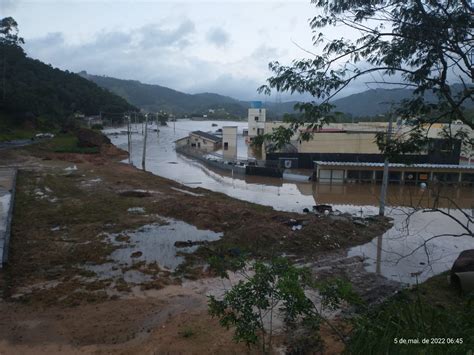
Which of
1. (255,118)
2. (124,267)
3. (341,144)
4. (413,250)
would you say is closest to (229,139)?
(255,118)

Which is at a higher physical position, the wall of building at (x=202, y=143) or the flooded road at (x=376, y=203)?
the wall of building at (x=202, y=143)

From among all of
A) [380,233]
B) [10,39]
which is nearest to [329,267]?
[380,233]

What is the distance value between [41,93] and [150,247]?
59102 mm

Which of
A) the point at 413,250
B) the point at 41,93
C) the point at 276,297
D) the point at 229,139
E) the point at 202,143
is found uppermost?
the point at 41,93

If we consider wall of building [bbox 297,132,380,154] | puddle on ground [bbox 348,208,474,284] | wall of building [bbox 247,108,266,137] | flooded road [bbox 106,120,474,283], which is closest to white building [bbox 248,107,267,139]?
wall of building [bbox 247,108,266,137]

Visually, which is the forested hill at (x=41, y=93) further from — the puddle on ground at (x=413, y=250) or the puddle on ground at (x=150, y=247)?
the puddle on ground at (x=413, y=250)

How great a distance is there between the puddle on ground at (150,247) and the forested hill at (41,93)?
4517 cm

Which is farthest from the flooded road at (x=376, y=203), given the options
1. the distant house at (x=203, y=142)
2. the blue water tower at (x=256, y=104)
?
the blue water tower at (x=256, y=104)

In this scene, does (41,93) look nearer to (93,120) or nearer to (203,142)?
(93,120)

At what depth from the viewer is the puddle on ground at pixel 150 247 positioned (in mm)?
11766

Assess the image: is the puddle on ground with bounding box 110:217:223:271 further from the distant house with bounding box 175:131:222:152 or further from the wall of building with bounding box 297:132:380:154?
the distant house with bounding box 175:131:222:152

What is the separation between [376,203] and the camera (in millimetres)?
25562

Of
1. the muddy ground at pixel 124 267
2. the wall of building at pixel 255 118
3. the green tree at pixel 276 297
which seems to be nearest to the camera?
the green tree at pixel 276 297

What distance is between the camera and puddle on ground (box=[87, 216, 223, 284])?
11.8 metres
